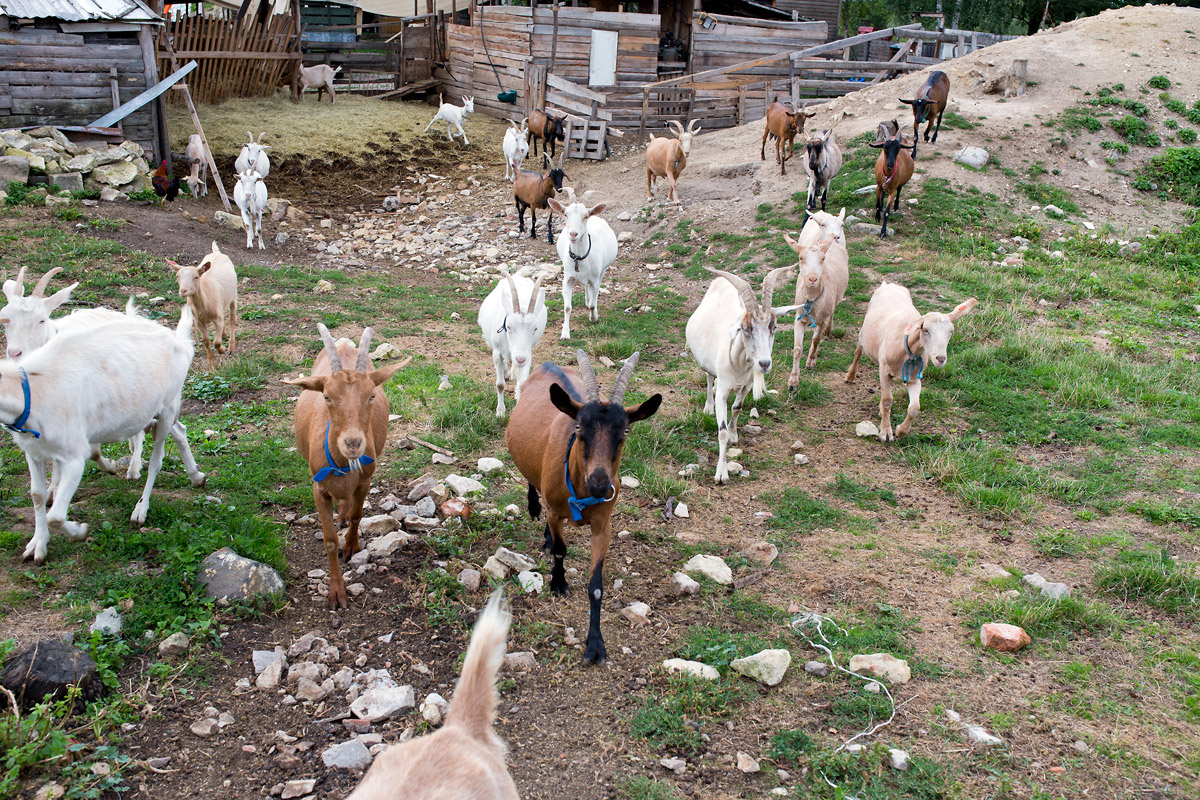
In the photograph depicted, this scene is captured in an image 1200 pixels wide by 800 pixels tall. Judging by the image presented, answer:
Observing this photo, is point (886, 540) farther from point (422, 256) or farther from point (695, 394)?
point (422, 256)

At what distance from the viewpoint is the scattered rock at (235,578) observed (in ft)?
15.6

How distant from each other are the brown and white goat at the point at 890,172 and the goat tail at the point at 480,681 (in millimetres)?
12373

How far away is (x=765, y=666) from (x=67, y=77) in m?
17.4

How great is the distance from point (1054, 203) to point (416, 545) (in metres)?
14.0

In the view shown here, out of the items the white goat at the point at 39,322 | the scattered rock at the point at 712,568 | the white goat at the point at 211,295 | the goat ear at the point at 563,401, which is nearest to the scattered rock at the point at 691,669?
the scattered rock at the point at 712,568

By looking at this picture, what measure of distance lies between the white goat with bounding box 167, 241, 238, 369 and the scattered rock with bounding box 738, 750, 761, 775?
25.1ft

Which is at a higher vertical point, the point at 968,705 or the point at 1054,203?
the point at 1054,203

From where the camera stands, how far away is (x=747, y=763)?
12.9 feet

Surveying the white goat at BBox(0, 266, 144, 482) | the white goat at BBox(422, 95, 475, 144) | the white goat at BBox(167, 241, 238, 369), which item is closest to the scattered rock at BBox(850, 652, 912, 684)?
the white goat at BBox(0, 266, 144, 482)

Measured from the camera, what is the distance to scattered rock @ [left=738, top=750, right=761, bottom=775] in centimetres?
389

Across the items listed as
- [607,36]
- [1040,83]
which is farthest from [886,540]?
[607,36]

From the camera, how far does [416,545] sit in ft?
18.7

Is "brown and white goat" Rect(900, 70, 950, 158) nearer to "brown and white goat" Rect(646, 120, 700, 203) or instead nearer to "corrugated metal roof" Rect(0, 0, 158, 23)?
"brown and white goat" Rect(646, 120, 700, 203)

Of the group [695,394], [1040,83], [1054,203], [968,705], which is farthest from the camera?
[1040,83]
